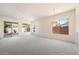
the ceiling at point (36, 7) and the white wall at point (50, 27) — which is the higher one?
the ceiling at point (36, 7)

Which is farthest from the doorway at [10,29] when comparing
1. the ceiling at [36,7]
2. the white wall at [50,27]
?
the ceiling at [36,7]

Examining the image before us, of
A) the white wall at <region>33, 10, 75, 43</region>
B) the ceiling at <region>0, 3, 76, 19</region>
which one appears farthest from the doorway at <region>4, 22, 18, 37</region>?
the ceiling at <region>0, 3, 76, 19</region>

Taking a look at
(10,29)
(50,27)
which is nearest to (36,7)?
(50,27)

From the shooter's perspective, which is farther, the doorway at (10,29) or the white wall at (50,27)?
→ the doorway at (10,29)

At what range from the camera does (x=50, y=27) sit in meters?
9.51

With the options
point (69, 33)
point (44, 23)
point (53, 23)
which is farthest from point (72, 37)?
point (44, 23)

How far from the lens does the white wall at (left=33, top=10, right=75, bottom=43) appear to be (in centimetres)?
686

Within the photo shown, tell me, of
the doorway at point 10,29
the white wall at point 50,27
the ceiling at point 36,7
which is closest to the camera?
the ceiling at point 36,7

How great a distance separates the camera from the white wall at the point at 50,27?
6.86m

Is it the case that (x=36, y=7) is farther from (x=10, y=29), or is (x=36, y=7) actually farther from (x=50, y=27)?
(x=10, y=29)

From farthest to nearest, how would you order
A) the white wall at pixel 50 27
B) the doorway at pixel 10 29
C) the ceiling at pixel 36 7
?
the doorway at pixel 10 29
the white wall at pixel 50 27
the ceiling at pixel 36 7

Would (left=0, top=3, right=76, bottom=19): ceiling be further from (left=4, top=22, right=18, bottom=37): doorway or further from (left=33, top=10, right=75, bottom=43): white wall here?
(left=4, top=22, right=18, bottom=37): doorway

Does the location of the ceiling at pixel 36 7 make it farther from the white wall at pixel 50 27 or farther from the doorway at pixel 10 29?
the doorway at pixel 10 29

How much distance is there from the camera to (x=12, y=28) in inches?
420
